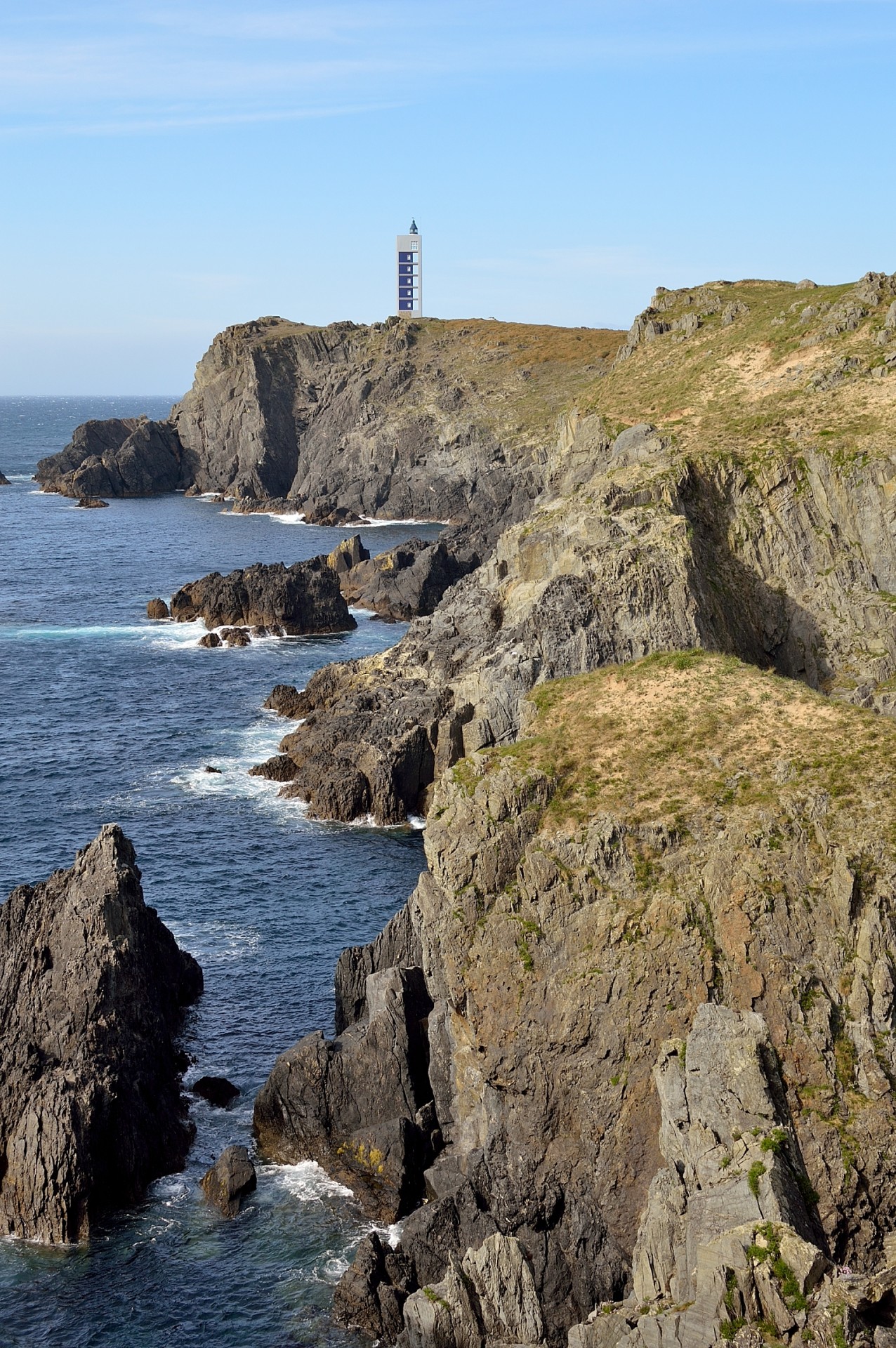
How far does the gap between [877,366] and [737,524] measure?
14.6m

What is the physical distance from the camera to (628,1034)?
38.5 meters

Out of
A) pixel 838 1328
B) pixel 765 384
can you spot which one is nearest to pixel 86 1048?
pixel 838 1328

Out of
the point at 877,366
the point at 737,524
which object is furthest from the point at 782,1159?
the point at 877,366

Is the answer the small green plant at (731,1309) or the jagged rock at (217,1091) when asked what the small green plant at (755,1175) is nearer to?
the small green plant at (731,1309)

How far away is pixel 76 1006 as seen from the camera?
46.3 metres

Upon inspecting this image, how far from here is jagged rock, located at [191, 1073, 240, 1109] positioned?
47.9m

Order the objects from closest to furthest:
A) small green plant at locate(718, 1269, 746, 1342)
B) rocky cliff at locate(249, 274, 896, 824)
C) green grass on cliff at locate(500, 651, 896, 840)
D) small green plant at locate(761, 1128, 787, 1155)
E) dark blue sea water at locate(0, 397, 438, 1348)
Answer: small green plant at locate(718, 1269, 746, 1342) < small green plant at locate(761, 1128, 787, 1155) < dark blue sea water at locate(0, 397, 438, 1348) < green grass on cliff at locate(500, 651, 896, 840) < rocky cliff at locate(249, 274, 896, 824)

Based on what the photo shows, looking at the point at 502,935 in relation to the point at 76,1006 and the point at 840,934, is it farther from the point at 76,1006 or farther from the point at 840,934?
the point at 76,1006

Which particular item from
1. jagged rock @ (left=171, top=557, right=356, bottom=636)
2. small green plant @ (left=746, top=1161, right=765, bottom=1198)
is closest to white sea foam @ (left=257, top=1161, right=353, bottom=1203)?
small green plant @ (left=746, top=1161, right=765, bottom=1198)

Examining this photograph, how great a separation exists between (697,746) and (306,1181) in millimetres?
19071

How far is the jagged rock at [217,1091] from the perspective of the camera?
1886 inches

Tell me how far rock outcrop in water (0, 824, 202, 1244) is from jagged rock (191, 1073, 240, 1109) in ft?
3.06

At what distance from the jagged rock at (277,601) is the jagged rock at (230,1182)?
80065mm

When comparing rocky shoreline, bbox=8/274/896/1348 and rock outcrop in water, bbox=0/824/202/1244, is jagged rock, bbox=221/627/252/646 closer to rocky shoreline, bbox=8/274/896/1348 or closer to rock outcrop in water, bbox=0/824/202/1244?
rocky shoreline, bbox=8/274/896/1348
